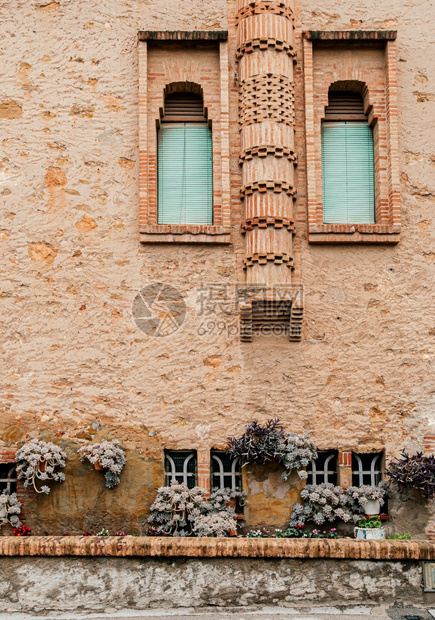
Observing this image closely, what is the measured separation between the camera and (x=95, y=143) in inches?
392

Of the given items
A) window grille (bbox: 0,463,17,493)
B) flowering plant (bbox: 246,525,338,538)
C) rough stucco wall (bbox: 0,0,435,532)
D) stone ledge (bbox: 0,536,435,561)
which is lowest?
flowering plant (bbox: 246,525,338,538)

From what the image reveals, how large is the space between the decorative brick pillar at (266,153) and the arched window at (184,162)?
626mm

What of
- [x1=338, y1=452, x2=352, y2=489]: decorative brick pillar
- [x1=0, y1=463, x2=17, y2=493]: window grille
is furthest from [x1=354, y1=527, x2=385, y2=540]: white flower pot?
[x1=0, y1=463, x2=17, y2=493]: window grille

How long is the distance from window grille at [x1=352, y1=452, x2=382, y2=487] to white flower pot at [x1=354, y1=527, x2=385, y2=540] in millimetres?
725

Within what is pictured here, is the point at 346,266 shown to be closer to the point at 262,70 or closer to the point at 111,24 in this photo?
the point at 262,70

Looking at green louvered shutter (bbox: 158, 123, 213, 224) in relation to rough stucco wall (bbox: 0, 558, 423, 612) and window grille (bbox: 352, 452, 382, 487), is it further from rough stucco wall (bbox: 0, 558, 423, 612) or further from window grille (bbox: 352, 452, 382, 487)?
rough stucco wall (bbox: 0, 558, 423, 612)

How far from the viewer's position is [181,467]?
31.1ft

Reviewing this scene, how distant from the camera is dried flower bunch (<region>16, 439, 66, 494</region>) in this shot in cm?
898

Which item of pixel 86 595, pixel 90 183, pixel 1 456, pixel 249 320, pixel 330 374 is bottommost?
pixel 86 595

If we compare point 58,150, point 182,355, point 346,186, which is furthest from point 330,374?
point 58,150

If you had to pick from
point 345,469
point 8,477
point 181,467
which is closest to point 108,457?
point 181,467

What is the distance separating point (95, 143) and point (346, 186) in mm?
3424

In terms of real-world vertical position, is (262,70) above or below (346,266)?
above

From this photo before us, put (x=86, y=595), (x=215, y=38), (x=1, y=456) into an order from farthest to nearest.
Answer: (x=215, y=38), (x=1, y=456), (x=86, y=595)
